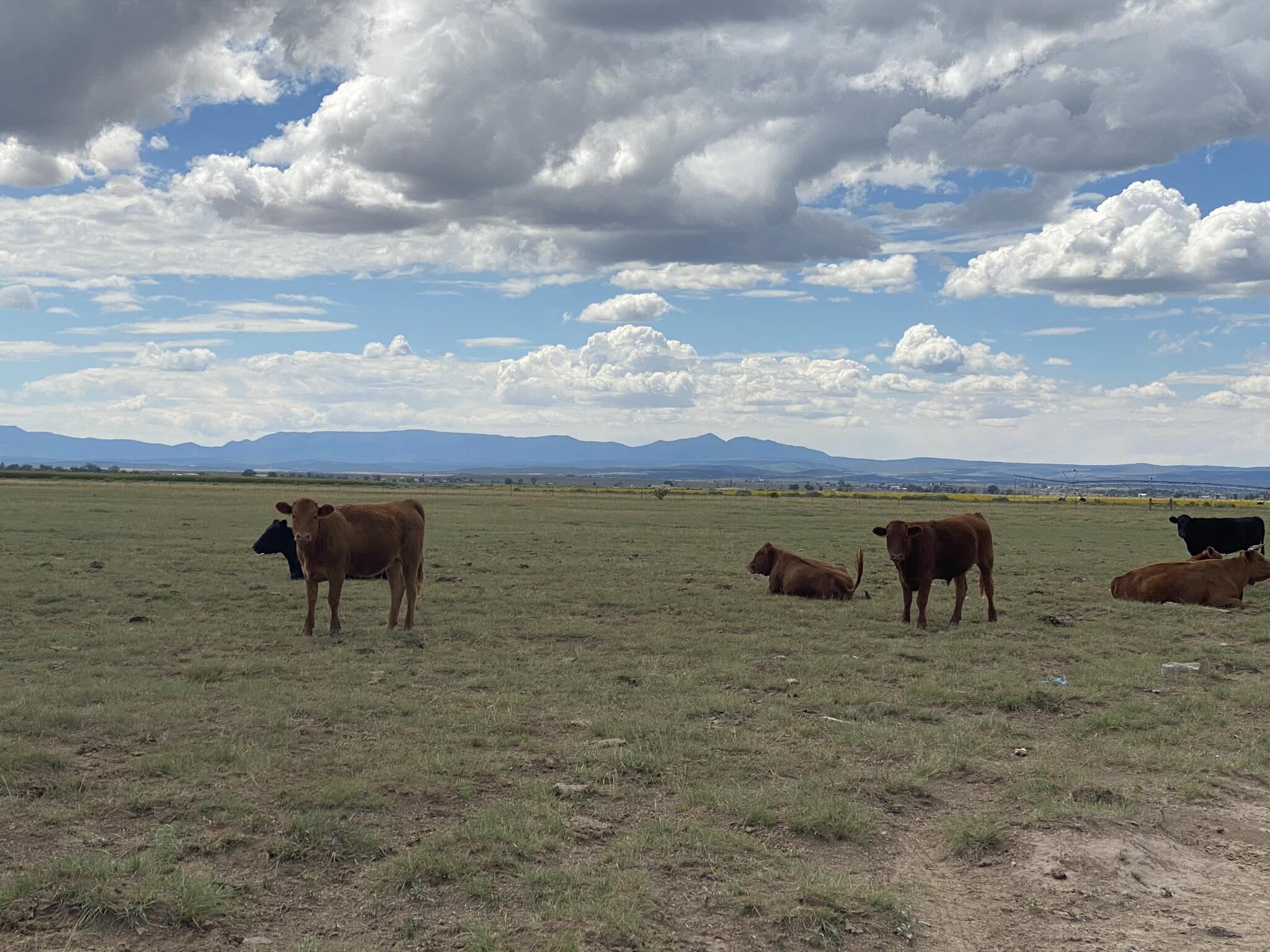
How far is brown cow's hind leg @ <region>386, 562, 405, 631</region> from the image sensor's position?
14.8 m

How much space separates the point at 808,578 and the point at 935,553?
11.4 ft

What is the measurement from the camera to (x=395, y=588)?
1502 centimetres

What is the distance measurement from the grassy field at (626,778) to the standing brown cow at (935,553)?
0.70 m

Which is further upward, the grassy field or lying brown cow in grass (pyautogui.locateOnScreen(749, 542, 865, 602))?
lying brown cow in grass (pyautogui.locateOnScreen(749, 542, 865, 602))

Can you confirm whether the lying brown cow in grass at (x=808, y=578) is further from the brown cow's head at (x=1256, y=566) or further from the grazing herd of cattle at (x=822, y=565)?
the brown cow's head at (x=1256, y=566)

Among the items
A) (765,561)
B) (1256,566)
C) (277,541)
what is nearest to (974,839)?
(765,561)

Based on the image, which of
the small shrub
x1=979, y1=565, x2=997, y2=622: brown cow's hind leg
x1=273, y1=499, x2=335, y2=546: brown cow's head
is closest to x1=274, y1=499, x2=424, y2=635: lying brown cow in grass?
x1=273, y1=499, x2=335, y2=546: brown cow's head

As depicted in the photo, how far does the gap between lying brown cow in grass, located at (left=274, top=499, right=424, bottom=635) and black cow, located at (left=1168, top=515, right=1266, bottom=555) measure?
60.2ft

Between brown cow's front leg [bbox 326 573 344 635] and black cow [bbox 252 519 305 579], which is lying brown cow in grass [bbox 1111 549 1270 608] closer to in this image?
brown cow's front leg [bbox 326 573 344 635]

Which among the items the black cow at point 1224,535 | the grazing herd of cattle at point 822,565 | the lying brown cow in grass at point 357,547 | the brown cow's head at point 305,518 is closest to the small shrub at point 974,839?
the grazing herd of cattle at point 822,565

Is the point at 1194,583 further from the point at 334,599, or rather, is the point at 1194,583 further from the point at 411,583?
the point at 334,599

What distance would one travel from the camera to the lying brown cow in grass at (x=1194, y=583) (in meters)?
18.1

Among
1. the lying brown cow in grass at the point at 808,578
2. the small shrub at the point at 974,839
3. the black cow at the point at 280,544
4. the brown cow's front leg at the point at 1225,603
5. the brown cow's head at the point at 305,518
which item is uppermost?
the brown cow's head at the point at 305,518

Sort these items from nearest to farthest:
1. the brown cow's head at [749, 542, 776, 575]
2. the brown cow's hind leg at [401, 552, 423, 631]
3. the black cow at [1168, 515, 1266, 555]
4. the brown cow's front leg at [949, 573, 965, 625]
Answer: the brown cow's hind leg at [401, 552, 423, 631] → the brown cow's front leg at [949, 573, 965, 625] → the brown cow's head at [749, 542, 776, 575] → the black cow at [1168, 515, 1266, 555]
